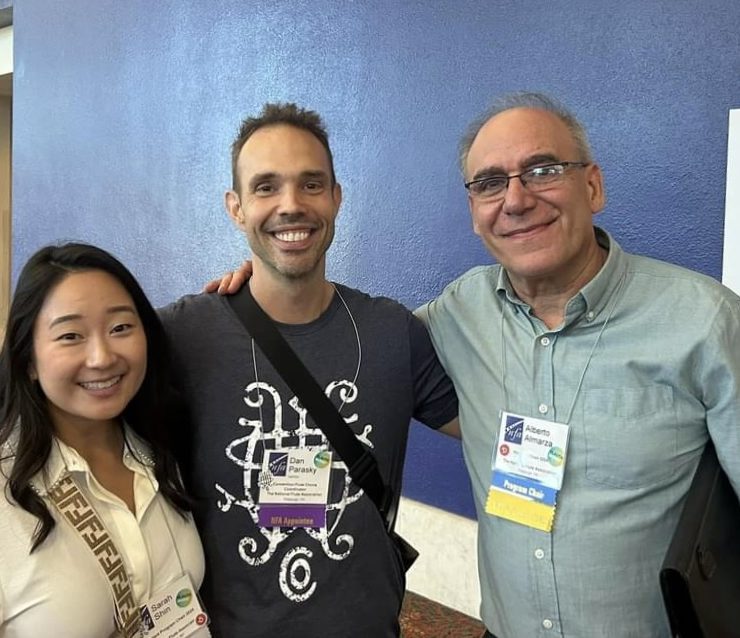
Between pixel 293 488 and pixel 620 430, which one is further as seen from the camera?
pixel 293 488

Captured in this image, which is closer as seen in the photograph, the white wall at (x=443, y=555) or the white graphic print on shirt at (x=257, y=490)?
the white graphic print on shirt at (x=257, y=490)

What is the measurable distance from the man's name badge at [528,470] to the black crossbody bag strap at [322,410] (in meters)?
0.27

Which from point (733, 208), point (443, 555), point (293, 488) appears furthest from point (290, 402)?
point (443, 555)

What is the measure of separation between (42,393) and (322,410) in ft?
1.94

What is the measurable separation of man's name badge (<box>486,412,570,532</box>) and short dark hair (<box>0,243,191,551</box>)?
2.27ft

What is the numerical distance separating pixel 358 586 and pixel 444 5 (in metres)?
2.39

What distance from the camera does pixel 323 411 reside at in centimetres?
162

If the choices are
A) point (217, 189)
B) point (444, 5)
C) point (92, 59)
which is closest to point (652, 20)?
point (444, 5)

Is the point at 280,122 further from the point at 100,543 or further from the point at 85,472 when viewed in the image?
the point at 100,543

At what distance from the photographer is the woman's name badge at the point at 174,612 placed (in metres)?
1.43

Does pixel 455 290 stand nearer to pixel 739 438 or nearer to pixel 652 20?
pixel 739 438

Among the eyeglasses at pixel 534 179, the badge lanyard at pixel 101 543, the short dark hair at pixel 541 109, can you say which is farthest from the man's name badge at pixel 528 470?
the badge lanyard at pixel 101 543

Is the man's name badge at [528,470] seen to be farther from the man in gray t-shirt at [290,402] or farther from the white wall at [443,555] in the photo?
the white wall at [443,555]

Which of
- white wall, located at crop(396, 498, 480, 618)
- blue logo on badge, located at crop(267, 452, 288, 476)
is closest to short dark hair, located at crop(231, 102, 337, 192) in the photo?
blue logo on badge, located at crop(267, 452, 288, 476)
